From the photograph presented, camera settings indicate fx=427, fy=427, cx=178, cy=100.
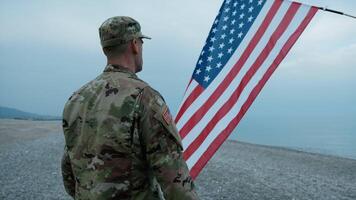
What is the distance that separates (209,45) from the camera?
3.87 m

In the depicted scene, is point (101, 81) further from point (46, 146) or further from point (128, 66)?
point (46, 146)

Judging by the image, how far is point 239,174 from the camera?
11.7 metres

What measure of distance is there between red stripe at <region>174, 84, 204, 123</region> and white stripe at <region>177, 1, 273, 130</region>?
0.02m

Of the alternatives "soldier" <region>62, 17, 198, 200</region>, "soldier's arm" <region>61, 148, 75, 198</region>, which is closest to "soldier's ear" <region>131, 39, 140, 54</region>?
"soldier" <region>62, 17, 198, 200</region>

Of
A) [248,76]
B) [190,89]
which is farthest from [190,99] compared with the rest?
[248,76]

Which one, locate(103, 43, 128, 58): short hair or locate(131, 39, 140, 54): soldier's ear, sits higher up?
locate(131, 39, 140, 54): soldier's ear

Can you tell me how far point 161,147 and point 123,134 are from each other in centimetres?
21

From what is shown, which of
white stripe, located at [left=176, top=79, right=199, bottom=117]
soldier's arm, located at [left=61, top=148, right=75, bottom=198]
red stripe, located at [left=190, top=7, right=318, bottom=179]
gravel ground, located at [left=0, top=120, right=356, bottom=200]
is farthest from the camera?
gravel ground, located at [left=0, top=120, right=356, bottom=200]

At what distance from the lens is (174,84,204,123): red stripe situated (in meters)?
3.72

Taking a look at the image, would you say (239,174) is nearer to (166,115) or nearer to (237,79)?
(237,79)

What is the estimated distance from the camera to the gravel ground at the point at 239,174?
31.1 feet

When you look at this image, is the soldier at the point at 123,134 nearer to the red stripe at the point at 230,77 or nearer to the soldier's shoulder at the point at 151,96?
the soldier's shoulder at the point at 151,96

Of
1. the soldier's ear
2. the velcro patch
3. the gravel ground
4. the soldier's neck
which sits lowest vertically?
the gravel ground

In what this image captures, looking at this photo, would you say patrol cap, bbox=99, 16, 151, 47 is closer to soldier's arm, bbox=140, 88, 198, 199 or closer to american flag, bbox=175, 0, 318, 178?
soldier's arm, bbox=140, 88, 198, 199
